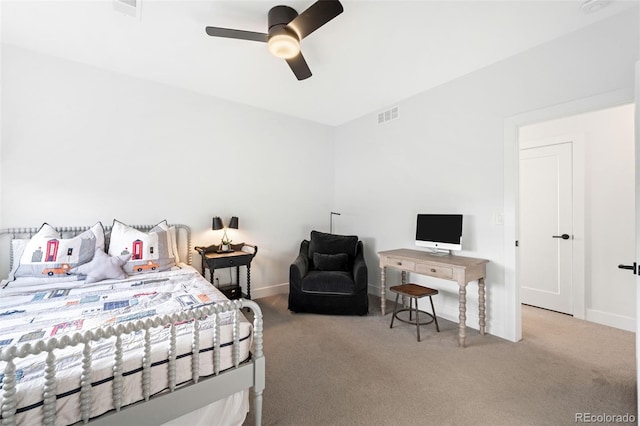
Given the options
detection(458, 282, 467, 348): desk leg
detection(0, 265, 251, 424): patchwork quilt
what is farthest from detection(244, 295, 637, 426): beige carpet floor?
detection(0, 265, 251, 424): patchwork quilt

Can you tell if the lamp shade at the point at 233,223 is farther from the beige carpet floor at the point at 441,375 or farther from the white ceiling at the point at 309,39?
the white ceiling at the point at 309,39

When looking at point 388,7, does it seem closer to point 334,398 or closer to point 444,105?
point 444,105

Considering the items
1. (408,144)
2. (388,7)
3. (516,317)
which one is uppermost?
(388,7)

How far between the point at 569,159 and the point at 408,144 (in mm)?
1872

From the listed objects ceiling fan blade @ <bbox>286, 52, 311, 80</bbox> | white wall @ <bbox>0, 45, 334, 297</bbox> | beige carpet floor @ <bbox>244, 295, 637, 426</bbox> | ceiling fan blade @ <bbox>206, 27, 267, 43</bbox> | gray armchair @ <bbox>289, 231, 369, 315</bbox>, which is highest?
ceiling fan blade @ <bbox>206, 27, 267, 43</bbox>

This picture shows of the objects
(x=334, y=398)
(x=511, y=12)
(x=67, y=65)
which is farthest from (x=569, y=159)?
(x=67, y=65)

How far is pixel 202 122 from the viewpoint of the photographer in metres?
3.57

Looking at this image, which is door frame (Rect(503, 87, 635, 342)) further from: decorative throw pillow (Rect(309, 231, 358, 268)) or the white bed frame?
the white bed frame

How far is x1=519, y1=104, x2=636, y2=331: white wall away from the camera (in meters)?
2.94

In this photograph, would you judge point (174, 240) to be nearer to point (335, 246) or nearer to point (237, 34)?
→ point (335, 246)

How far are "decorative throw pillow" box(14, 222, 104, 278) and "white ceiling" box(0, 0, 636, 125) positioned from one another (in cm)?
174

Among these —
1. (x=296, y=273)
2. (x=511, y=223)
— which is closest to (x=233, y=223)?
(x=296, y=273)

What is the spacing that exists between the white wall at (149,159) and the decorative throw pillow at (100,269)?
0.74 meters

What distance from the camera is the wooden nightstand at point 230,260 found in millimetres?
3248
